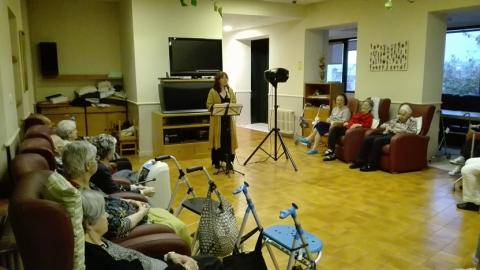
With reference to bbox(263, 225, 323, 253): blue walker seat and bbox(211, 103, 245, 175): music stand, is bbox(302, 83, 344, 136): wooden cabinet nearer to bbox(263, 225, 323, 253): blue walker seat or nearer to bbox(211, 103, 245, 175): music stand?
bbox(211, 103, 245, 175): music stand

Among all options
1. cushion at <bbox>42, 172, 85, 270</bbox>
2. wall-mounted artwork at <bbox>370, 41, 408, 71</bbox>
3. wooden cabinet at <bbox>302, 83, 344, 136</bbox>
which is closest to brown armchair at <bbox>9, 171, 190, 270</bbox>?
cushion at <bbox>42, 172, 85, 270</bbox>

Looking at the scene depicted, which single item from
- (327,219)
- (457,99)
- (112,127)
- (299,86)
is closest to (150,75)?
(112,127)

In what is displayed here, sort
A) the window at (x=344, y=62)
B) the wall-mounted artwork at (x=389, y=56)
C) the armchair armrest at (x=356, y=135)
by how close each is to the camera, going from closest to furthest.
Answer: the armchair armrest at (x=356, y=135)
the wall-mounted artwork at (x=389, y=56)
the window at (x=344, y=62)

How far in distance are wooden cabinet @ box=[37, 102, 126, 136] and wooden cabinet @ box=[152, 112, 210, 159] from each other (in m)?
1.05

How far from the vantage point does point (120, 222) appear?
2.16 metres

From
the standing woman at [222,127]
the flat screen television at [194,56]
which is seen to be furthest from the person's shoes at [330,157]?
the flat screen television at [194,56]

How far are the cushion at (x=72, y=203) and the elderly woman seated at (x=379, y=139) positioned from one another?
4722mm

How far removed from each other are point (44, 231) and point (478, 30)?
8.52 metres

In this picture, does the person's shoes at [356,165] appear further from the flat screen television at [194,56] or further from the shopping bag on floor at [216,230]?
the shopping bag on floor at [216,230]

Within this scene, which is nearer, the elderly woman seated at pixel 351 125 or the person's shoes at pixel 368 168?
the person's shoes at pixel 368 168

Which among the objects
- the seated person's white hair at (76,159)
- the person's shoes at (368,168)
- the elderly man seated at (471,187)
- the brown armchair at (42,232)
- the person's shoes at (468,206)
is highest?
the seated person's white hair at (76,159)

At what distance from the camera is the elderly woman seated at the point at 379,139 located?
18.5 ft

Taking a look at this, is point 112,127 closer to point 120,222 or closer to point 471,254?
point 120,222

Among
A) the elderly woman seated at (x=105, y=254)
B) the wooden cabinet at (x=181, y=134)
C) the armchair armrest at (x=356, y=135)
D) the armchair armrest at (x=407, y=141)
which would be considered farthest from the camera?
the wooden cabinet at (x=181, y=134)
